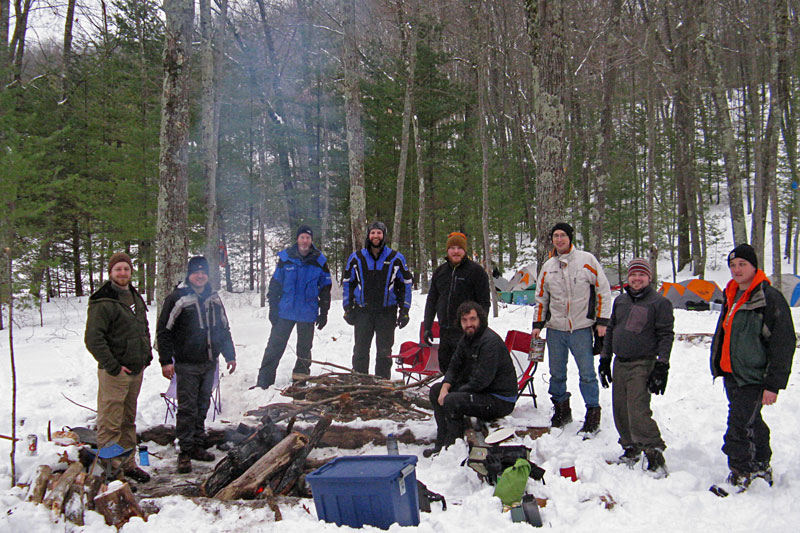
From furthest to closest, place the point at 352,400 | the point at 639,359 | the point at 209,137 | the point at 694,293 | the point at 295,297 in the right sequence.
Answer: the point at 694,293
the point at 209,137
the point at 295,297
the point at 352,400
the point at 639,359

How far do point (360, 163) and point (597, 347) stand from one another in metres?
6.27

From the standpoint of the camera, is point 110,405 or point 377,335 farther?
point 377,335

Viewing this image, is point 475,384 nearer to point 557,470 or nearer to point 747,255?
point 557,470

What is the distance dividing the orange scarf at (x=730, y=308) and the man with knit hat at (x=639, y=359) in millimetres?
361

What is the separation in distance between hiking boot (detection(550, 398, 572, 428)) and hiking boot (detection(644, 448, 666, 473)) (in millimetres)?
1033

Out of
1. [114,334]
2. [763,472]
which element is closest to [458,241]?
[763,472]

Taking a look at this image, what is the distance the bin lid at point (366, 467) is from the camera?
3021 mm

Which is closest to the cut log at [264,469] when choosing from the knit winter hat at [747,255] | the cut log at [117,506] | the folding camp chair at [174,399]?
the cut log at [117,506]

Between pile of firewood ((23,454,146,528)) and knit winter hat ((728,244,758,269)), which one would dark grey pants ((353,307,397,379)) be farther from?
knit winter hat ((728,244,758,269))

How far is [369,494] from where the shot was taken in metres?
3.04

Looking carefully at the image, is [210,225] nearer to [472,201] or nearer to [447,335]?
[447,335]

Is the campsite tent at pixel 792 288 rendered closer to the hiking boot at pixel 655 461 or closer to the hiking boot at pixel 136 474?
the hiking boot at pixel 655 461

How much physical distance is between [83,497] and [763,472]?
448 centimetres

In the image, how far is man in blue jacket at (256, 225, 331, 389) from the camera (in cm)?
634
